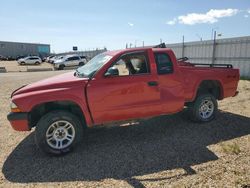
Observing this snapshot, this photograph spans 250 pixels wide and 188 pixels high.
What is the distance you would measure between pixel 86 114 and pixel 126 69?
4.50 feet

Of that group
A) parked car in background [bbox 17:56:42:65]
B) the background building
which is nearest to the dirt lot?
parked car in background [bbox 17:56:42:65]

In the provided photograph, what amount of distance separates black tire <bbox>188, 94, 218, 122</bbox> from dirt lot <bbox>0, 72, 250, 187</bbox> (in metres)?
0.21

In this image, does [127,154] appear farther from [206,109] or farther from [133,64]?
[206,109]

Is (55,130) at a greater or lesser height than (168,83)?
lesser

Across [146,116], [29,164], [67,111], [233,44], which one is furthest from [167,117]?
[233,44]

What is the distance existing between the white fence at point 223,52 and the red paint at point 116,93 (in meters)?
11.2

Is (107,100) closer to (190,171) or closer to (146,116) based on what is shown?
(146,116)

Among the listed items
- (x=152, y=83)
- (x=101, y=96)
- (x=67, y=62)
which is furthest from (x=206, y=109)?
(x=67, y=62)

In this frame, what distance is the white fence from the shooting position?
15359 mm

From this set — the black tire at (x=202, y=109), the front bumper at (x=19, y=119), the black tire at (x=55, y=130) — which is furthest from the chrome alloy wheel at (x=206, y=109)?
the front bumper at (x=19, y=119)

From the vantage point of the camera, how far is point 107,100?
190 inches

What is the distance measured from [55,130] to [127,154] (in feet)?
4.61

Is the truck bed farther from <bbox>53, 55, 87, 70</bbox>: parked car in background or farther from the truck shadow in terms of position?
<bbox>53, 55, 87, 70</bbox>: parked car in background

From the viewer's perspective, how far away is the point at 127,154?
184 inches
